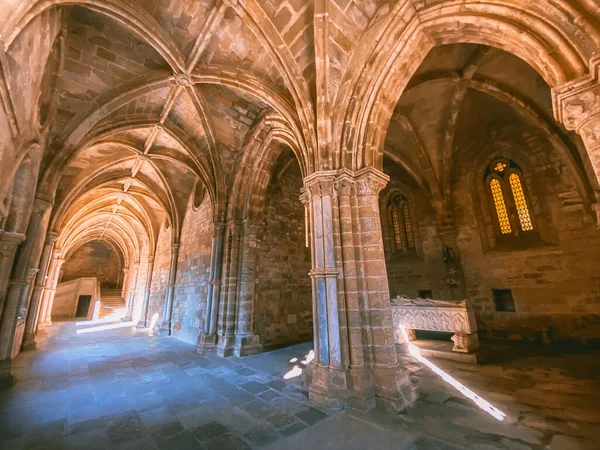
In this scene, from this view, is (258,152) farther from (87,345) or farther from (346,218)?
(87,345)

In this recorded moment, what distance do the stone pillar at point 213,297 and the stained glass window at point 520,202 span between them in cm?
945

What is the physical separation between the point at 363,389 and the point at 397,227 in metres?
8.45

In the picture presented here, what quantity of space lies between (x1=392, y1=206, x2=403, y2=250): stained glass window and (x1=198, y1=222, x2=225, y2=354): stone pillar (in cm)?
718

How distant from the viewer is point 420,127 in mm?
8609

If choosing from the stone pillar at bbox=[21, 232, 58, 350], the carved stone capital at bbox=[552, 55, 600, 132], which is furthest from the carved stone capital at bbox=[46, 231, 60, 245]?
the carved stone capital at bbox=[552, 55, 600, 132]

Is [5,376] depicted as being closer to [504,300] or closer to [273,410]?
[273,410]

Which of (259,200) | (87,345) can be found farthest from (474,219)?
(87,345)

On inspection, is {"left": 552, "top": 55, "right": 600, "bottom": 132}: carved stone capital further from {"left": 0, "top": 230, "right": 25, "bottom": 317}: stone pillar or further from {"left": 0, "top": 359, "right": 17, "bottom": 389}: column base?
{"left": 0, "top": 359, "right": 17, "bottom": 389}: column base

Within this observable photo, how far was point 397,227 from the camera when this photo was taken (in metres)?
11.1

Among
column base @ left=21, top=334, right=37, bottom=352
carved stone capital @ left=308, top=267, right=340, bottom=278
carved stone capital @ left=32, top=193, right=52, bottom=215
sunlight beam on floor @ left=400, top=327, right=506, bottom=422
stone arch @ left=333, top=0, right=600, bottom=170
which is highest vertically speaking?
stone arch @ left=333, top=0, right=600, bottom=170

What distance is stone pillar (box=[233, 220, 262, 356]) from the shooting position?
6963mm

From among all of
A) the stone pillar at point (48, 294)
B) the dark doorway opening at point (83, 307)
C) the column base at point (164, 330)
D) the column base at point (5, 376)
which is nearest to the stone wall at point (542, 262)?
the column base at point (164, 330)

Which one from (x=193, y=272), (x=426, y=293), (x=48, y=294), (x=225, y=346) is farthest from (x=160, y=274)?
(x=426, y=293)

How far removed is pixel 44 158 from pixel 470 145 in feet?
40.5
